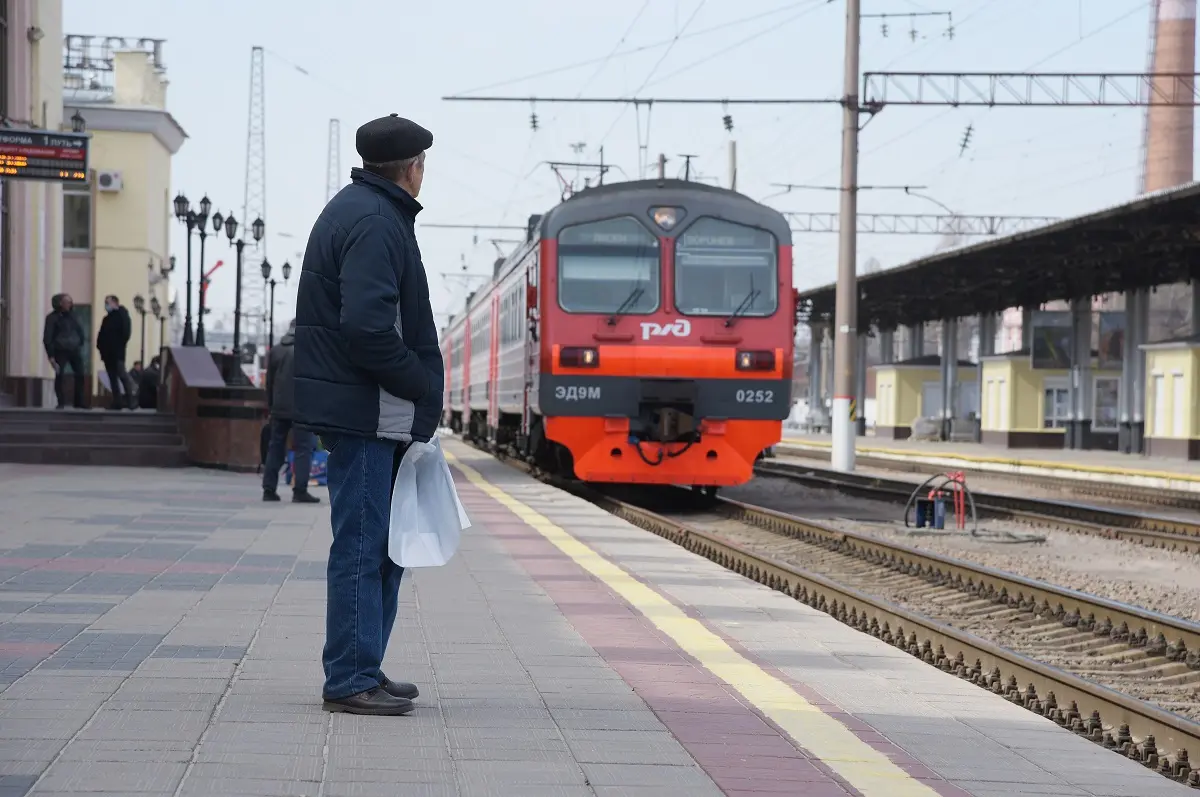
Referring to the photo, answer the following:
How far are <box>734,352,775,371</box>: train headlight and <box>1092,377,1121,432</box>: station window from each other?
24449mm

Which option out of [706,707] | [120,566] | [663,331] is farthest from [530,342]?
[706,707]

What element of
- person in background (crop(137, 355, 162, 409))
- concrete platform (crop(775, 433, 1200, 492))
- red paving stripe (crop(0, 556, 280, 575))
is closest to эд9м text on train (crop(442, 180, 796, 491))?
red paving stripe (crop(0, 556, 280, 575))

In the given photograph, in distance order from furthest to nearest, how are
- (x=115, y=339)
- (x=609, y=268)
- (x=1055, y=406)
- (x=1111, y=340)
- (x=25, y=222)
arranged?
1. (x=1055, y=406)
2. (x=1111, y=340)
3. (x=25, y=222)
4. (x=115, y=339)
5. (x=609, y=268)

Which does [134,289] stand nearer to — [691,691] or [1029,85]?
[1029,85]

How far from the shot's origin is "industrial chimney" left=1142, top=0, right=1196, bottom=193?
194 ft

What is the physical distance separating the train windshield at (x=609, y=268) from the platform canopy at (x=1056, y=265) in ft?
45.4

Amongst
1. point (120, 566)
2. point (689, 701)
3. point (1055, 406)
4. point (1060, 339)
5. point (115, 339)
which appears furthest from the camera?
point (1055, 406)

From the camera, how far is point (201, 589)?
8.05 m

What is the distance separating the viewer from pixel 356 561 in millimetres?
4930

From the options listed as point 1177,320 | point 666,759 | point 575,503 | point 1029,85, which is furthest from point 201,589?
point 1177,320

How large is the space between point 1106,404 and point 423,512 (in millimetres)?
36714

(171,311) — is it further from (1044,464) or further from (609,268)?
(609,268)

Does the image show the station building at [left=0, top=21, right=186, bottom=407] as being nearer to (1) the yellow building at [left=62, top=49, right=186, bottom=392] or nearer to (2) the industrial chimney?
(1) the yellow building at [left=62, top=49, right=186, bottom=392]

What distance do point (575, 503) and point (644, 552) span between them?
5.03 m
